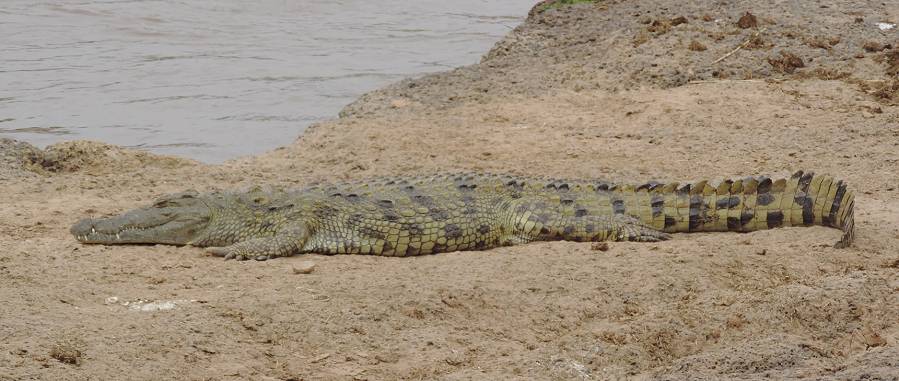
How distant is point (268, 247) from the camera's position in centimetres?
658

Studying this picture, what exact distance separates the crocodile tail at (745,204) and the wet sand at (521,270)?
135 millimetres

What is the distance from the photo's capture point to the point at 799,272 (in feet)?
18.5

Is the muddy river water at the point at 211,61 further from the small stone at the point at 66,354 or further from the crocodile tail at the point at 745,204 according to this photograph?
the small stone at the point at 66,354

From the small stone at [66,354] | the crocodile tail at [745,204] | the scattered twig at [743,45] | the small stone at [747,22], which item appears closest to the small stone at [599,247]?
the crocodile tail at [745,204]

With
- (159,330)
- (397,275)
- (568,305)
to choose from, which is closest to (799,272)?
(568,305)

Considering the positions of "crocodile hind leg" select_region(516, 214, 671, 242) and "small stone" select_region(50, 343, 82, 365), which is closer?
"small stone" select_region(50, 343, 82, 365)

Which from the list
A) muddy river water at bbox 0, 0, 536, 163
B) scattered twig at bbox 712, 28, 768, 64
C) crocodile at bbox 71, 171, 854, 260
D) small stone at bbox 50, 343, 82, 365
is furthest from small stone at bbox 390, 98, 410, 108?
small stone at bbox 50, 343, 82, 365

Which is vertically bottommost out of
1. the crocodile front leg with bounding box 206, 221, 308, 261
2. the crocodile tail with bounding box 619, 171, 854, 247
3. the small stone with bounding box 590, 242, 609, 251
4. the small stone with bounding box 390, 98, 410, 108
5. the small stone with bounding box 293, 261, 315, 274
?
the small stone with bounding box 390, 98, 410, 108

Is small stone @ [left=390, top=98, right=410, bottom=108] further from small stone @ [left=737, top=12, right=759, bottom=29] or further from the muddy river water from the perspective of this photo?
small stone @ [left=737, top=12, right=759, bottom=29]

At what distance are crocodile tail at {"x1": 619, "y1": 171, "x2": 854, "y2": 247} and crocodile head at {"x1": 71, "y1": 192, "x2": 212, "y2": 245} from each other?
2658 millimetres

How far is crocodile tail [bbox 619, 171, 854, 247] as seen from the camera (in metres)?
6.39

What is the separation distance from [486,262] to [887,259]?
83.0 inches

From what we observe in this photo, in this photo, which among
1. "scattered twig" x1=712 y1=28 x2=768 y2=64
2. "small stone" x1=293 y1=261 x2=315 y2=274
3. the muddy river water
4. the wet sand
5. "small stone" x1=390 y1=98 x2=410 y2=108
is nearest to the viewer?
the wet sand

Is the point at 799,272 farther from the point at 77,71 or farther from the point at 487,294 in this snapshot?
the point at 77,71
